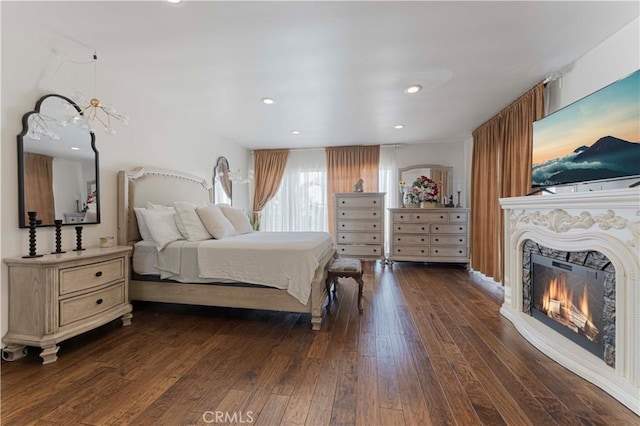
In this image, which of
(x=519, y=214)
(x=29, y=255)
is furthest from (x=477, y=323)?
(x=29, y=255)

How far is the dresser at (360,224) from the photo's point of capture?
5.10m

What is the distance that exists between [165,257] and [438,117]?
13.0 feet

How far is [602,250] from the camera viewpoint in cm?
170

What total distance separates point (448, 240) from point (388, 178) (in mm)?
1704

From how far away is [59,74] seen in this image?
229cm

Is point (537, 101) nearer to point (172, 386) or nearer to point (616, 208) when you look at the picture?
point (616, 208)

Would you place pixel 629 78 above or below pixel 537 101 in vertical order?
below

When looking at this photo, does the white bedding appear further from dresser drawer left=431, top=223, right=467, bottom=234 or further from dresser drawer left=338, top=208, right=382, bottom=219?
dresser drawer left=431, top=223, right=467, bottom=234

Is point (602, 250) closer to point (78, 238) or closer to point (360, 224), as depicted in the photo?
point (360, 224)

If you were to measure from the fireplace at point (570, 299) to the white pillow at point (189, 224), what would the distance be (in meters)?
3.29

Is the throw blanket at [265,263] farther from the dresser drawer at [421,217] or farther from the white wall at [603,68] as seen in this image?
the dresser drawer at [421,217]

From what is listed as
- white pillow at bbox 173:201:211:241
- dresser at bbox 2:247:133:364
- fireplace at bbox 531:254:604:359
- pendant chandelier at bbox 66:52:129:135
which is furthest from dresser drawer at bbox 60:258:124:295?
fireplace at bbox 531:254:604:359

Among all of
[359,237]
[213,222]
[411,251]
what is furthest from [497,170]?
[213,222]

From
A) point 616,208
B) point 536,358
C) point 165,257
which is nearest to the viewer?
point 616,208
